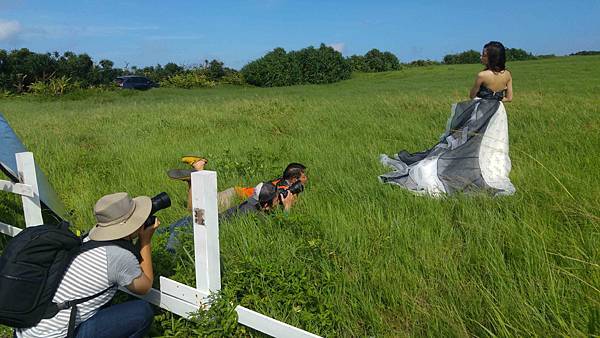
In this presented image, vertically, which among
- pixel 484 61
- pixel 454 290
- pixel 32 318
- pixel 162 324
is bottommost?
pixel 162 324

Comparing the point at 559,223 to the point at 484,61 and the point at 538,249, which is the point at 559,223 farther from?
the point at 484,61

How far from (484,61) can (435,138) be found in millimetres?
2339

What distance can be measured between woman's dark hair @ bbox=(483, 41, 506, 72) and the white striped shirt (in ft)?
16.1

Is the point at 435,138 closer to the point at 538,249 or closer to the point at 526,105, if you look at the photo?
the point at 526,105

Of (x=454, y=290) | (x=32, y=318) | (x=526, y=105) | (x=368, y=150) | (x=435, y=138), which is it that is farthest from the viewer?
(x=526, y=105)

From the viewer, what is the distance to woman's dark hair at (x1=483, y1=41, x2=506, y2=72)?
5.73 meters

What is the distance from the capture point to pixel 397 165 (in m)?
6.18

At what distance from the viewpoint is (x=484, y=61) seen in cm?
586

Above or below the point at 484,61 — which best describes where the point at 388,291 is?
below

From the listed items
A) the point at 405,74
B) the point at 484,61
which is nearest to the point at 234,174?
the point at 484,61

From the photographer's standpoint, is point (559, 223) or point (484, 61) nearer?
point (559, 223)

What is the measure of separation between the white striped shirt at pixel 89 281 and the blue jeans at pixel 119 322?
5 centimetres

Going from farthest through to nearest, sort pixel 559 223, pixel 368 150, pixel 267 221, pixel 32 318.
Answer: pixel 368 150 < pixel 267 221 < pixel 559 223 < pixel 32 318

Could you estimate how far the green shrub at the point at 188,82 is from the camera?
36.4 meters
